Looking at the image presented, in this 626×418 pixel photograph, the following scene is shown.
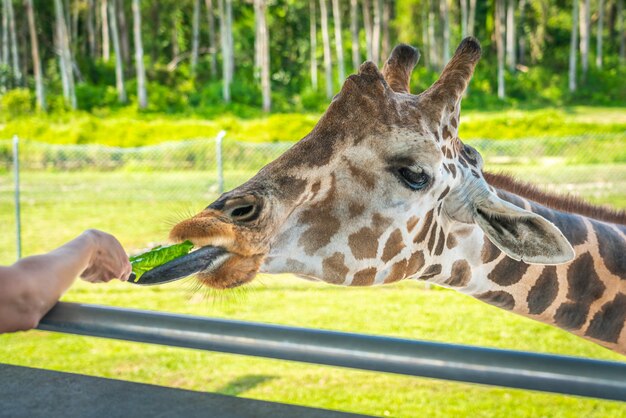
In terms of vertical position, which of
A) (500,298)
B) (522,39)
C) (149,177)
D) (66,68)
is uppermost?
(522,39)

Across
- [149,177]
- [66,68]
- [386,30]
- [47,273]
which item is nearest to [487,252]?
[47,273]

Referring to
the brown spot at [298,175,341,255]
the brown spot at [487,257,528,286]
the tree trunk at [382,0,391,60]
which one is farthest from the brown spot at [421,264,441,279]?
the tree trunk at [382,0,391,60]

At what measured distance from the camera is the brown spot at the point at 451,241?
1437 mm

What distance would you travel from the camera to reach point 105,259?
1.15 m

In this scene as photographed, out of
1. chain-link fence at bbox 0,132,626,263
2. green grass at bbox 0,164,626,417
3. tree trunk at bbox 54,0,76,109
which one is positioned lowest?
chain-link fence at bbox 0,132,626,263

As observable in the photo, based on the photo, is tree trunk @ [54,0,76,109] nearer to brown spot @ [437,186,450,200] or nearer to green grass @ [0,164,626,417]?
green grass @ [0,164,626,417]

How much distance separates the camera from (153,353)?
187 inches

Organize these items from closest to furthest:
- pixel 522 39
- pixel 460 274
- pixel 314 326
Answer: pixel 460 274 → pixel 314 326 → pixel 522 39

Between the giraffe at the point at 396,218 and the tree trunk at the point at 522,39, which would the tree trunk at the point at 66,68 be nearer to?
the tree trunk at the point at 522,39

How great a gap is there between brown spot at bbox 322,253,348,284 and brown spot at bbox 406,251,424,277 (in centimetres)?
13

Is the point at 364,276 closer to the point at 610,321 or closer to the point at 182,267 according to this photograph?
the point at 182,267

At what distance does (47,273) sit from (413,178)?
0.61m

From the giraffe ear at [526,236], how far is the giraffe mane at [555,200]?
0.32 metres

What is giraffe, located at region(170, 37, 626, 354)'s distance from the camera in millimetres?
1235
